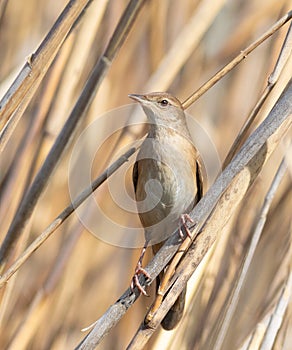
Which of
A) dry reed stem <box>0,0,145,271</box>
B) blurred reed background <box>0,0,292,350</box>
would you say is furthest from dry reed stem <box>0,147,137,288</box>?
blurred reed background <box>0,0,292,350</box>

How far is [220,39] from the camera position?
2.08 metres

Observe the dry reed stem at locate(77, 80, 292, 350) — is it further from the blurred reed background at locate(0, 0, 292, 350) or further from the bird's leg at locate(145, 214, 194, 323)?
the blurred reed background at locate(0, 0, 292, 350)

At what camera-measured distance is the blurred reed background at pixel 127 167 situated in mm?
1642

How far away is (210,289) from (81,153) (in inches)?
24.4

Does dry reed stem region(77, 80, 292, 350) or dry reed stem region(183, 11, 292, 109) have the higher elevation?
dry reed stem region(183, 11, 292, 109)

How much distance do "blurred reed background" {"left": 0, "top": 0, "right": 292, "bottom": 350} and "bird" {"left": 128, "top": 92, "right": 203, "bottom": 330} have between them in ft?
0.21

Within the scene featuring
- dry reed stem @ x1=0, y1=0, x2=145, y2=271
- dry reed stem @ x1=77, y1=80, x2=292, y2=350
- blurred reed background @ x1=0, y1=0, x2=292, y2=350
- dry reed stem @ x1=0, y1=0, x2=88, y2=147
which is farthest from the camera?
blurred reed background @ x1=0, y1=0, x2=292, y2=350

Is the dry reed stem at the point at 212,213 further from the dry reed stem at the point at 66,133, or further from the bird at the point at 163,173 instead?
the bird at the point at 163,173

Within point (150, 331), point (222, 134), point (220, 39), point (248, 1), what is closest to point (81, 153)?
point (222, 134)

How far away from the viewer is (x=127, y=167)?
1819mm

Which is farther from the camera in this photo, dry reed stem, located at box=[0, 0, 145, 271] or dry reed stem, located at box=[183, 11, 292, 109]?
dry reed stem, located at box=[0, 0, 145, 271]

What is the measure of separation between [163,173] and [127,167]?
135mm

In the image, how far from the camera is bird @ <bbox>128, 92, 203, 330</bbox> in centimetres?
171

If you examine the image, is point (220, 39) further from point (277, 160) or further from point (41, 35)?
point (41, 35)
